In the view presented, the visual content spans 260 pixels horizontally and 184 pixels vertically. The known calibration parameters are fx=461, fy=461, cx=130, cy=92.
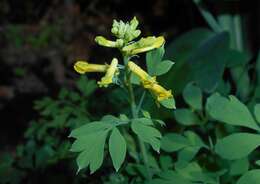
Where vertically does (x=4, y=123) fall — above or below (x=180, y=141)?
above

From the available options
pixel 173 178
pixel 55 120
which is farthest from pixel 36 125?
pixel 173 178

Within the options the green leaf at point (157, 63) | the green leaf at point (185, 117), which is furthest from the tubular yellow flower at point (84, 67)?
the green leaf at point (185, 117)

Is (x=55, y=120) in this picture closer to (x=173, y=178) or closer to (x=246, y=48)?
(x=173, y=178)

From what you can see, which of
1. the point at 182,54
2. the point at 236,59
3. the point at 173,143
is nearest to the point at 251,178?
the point at 173,143

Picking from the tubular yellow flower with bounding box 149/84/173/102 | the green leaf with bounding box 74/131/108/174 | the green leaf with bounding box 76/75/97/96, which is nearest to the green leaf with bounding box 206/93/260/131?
the tubular yellow flower with bounding box 149/84/173/102

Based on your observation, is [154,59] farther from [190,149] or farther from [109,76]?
[190,149]
